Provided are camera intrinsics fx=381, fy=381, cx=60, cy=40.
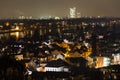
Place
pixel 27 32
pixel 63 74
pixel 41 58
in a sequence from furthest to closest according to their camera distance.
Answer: pixel 27 32 < pixel 41 58 < pixel 63 74

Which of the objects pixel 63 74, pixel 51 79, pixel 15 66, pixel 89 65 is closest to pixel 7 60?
pixel 15 66

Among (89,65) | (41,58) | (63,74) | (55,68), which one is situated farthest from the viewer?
(41,58)

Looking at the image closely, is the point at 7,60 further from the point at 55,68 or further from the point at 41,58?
the point at 41,58

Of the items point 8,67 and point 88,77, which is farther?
point 88,77

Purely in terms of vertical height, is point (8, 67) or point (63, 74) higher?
point (8, 67)

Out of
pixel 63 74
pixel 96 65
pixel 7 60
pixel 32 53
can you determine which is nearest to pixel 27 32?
pixel 32 53

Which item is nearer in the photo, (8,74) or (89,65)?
(8,74)

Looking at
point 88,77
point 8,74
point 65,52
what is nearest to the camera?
point 8,74

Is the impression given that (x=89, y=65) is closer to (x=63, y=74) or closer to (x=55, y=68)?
(x=55, y=68)

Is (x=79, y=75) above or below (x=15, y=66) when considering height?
below
